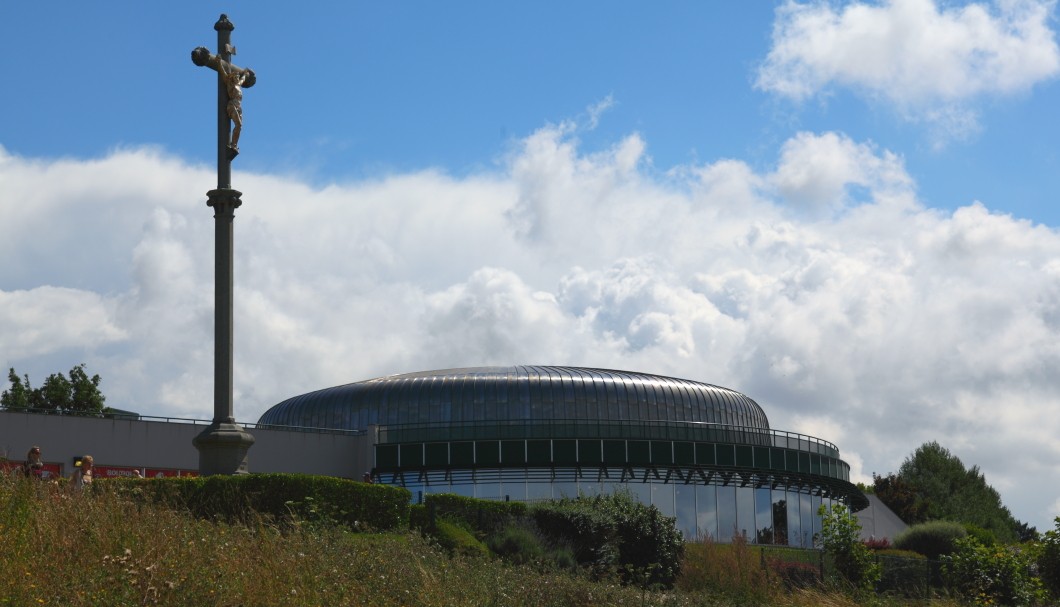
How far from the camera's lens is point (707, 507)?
5206 centimetres

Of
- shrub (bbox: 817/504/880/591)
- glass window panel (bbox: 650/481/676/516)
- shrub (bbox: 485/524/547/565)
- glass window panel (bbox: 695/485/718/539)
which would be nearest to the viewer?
shrub (bbox: 485/524/547/565)

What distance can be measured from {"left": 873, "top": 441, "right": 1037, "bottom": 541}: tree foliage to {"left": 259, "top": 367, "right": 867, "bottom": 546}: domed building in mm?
32164

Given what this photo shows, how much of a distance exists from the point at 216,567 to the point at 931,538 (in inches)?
1671

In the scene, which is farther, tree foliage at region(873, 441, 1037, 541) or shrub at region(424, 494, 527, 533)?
tree foliage at region(873, 441, 1037, 541)

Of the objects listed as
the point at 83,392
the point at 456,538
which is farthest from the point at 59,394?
the point at 456,538

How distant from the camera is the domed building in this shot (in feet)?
167

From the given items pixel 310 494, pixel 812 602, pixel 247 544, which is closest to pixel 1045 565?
pixel 812 602

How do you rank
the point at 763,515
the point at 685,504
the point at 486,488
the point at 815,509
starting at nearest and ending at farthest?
the point at 486,488 → the point at 685,504 → the point at 763,515 → the point at 815,509

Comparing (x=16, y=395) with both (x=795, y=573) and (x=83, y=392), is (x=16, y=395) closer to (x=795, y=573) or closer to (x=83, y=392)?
(x=83, y=392)

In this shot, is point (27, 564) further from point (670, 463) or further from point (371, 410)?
point (371, 410)

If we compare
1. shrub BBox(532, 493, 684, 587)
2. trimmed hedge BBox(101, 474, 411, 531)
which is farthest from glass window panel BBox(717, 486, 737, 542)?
trimmed hedge BBox(101, 474, 411, 531)

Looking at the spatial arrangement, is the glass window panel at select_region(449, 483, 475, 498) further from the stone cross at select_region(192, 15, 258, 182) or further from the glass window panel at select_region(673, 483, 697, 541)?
the stone cross at select_region(192, 15, 258, 182)

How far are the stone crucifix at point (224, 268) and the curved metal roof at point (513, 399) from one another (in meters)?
28.2

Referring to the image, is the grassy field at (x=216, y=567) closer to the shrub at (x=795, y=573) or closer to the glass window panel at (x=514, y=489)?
the shrub at (x=795, y=573)
